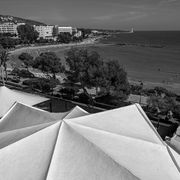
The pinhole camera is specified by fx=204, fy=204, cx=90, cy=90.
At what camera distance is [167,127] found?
37.9 feet

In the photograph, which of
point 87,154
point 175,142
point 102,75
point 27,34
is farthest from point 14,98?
point 27,34

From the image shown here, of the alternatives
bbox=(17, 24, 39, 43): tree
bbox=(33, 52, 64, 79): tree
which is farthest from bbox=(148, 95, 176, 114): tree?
bbox=(17, 24, 39, 43): tree

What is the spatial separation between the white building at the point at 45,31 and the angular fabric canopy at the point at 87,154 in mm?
134630

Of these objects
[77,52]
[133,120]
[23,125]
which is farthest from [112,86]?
[23,125]

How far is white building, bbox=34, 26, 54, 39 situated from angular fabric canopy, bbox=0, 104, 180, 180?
135 metres

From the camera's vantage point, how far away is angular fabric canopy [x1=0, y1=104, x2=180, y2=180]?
468 centimetres

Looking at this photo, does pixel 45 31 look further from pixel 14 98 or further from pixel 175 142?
pixel 175 142

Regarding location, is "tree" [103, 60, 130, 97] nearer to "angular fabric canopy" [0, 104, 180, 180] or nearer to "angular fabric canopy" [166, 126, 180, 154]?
"angular fabric canopy" [166, 126, 180, 154]

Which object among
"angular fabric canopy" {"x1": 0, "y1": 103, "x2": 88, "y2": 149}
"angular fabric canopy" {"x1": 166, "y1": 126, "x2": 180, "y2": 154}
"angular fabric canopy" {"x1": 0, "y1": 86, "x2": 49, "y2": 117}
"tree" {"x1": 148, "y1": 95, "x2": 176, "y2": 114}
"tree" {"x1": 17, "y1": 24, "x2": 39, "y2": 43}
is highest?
"tree" {"x1": 17, "y1": 24, "x2": 39, "y2": 43}

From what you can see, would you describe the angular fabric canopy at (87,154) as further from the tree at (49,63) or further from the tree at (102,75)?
the tree at (49,63)

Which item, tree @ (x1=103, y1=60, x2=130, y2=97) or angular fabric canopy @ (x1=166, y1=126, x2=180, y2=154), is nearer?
angular fabric canopy @ (x1=166, y1=126, x2=180, y2=154)

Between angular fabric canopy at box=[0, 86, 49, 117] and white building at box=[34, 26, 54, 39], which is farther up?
white building at box=[34, 26, 54, 39]

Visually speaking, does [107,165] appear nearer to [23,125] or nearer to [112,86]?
[23,125]

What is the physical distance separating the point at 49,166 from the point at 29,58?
113ft
